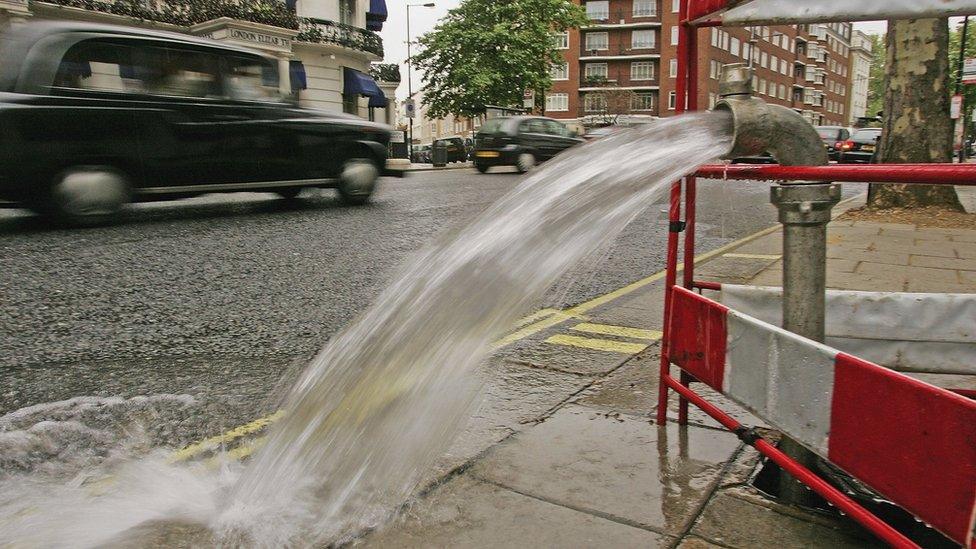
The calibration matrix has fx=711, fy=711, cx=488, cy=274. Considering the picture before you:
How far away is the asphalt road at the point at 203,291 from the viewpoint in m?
2.92

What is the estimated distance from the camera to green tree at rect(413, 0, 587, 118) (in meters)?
41.5

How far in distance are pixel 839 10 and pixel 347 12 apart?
1368 inches

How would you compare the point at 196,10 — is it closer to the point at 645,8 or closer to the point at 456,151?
the point at 456,151

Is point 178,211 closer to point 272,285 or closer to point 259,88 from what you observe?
point 259,88

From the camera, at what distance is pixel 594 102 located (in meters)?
70.9

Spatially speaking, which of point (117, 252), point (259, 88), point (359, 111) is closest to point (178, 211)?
point (259, 88)

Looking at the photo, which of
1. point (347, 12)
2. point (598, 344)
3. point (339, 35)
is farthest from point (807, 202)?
point (347, 12)

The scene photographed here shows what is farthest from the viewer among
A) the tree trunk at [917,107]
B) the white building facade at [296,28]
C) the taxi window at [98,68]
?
the white building facade at [296,28]

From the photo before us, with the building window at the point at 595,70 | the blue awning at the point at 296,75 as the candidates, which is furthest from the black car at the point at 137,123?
the building window at the point at 595,70

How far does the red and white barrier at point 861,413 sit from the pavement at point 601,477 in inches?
12.1

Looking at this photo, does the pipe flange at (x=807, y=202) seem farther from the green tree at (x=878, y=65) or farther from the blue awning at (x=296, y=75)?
the blue awning at (x=296, y=75)

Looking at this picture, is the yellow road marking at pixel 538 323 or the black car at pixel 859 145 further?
the black car at pixel 859 145

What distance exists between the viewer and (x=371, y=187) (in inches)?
383

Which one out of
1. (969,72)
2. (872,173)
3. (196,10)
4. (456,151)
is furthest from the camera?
(456,151)
